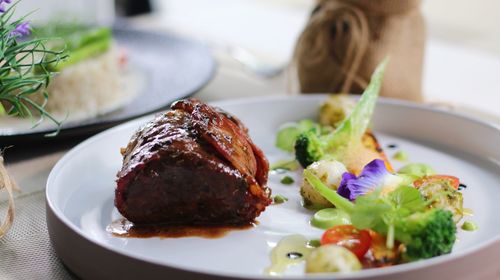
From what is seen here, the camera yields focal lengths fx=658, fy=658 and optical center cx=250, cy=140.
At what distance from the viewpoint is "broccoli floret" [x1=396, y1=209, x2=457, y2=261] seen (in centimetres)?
167

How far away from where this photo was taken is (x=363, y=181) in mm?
2090

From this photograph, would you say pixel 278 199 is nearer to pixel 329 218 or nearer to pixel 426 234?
pixel 329 218

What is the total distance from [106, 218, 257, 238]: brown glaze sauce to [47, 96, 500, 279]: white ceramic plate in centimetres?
2

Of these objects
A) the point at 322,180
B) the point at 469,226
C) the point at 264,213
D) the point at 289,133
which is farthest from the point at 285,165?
the point at 469,226

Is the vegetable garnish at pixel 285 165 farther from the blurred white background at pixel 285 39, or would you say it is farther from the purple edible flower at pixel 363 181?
the blurred white background at pixel 285 39

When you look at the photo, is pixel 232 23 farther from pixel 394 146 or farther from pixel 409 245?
pixel 409 245

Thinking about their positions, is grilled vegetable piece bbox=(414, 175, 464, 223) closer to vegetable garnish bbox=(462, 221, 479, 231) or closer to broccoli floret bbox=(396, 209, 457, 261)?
vegetable garnish bbox=(462, 221, 479, 231)

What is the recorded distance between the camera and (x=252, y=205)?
1.94 metres

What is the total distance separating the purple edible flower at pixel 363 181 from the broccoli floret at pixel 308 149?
0.28m

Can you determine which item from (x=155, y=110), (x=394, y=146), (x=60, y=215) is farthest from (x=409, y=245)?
(x=155, y=110)

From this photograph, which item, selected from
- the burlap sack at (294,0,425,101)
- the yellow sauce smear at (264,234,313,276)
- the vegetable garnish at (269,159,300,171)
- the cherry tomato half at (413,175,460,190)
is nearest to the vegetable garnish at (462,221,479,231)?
the cherry tomato half at (413,175,460,190)

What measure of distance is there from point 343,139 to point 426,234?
91 centimetres

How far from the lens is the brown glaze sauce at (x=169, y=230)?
6.30 feet

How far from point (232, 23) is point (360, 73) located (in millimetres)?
2288
